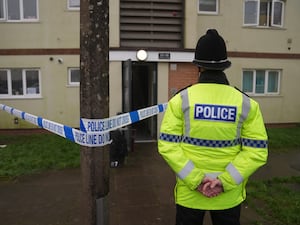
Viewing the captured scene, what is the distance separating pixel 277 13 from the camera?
39.0 feet

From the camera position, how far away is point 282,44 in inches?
465

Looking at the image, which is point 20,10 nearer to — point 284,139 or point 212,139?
point 284,139

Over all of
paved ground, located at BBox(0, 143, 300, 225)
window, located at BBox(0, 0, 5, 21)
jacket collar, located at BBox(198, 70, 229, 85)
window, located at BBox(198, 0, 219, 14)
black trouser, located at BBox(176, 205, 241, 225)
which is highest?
window, located at BBox(198, 0, 219, 14)

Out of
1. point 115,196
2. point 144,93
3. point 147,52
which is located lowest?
point 115,196

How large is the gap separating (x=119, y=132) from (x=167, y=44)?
399 centimetres

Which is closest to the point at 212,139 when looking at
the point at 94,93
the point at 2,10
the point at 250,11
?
the point at 94,93

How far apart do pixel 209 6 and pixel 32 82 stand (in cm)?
646

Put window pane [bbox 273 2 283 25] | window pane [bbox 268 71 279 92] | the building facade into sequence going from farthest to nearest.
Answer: window pane [bbox 268 71 279 92] → window pane [bbox 273 2 283 25] → the building facade

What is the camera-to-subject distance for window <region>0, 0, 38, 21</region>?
10477mm

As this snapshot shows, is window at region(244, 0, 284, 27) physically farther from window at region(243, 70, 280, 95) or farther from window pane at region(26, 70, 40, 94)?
window pane at region(26, 70, 40, 94)

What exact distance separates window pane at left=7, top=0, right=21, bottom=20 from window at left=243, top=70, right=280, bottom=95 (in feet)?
25.9

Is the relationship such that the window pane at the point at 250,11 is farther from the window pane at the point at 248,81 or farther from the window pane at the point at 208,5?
the window pane at the point at 248,81

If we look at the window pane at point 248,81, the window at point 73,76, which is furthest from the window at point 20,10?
the window pane at point 248,81

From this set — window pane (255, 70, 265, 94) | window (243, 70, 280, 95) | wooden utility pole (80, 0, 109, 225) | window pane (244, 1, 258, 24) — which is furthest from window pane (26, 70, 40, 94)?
wooden utility pole (80, 0, 109, 225)
